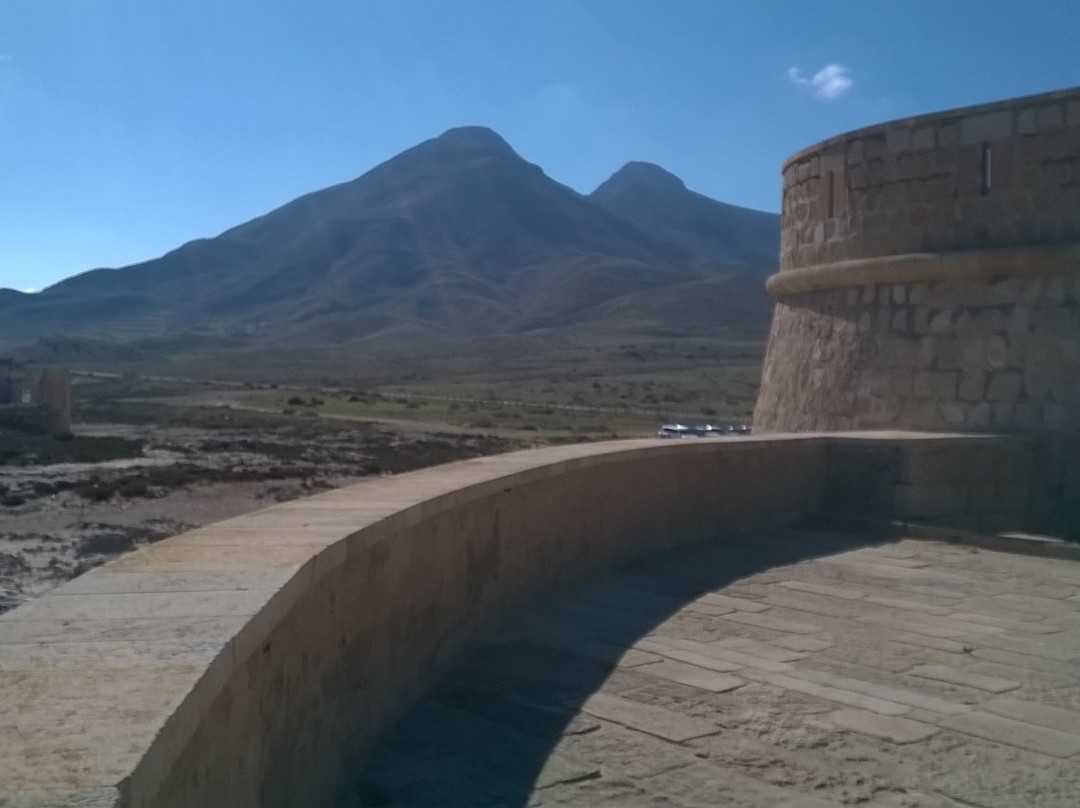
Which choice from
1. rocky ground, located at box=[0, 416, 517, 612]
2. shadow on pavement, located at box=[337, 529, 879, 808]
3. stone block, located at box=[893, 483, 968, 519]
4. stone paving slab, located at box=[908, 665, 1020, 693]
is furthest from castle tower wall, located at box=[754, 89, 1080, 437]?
rocky ground, located at box=[0, 416, 517, 612]

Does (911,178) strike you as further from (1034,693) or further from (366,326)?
(366,326)

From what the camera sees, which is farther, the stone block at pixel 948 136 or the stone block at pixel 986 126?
the stone block at pixel 948 136

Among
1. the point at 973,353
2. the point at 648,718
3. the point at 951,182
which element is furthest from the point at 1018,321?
the point at 648,718

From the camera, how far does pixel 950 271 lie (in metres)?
8.28

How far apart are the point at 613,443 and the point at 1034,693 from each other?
3180 millimetres

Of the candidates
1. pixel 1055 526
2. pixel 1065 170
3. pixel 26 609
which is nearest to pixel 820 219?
pixel 1065 170

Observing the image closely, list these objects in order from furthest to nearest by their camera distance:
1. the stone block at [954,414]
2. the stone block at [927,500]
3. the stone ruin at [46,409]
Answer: the stone ruin at [46,409] < the stone block at [954,414] < the stone block at [927,500]

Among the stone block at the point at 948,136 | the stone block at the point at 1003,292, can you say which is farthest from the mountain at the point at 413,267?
the stone block at the point at 1003,292

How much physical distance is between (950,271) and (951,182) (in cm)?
70

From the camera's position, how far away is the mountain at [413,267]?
114 m

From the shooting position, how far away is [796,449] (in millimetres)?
7816

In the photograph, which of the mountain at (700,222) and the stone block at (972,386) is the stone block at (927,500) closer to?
the stone block at (972,386)

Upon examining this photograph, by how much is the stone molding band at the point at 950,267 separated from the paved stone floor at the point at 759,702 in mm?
2573

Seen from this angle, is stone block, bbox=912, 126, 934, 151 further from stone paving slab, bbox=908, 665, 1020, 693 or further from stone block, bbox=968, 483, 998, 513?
stone paving slab, bbox=908, 665, 1020, 693
